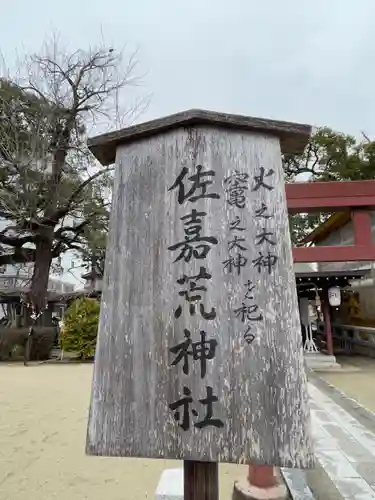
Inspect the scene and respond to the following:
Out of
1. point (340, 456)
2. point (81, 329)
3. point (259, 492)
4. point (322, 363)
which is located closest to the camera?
point (259, 492)

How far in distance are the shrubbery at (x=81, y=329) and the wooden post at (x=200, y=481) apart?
12092mm

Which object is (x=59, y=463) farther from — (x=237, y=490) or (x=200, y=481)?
(x=200, y=481)

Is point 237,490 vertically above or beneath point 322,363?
beneath

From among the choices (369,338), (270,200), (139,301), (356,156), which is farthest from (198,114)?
(356,156)

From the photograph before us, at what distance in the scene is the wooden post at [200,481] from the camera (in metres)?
1.90

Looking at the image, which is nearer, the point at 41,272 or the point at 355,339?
the point at 355,339

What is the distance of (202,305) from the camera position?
5.80 feet

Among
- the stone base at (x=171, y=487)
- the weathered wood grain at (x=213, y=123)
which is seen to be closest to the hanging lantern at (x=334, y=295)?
the stone base at (x=171, y=487)

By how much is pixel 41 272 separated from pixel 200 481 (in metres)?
14.5

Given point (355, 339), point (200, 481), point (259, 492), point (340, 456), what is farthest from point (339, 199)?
point (355, 339)

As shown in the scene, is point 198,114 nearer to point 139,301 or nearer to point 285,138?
point 285,138

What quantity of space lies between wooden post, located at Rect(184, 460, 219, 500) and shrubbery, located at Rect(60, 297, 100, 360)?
476 inches

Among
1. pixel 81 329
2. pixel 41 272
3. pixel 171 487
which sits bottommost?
pixel 171 487

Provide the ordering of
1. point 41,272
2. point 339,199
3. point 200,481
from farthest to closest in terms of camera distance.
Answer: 1. point 41,272
2. point 339,199
3. point 200,481
